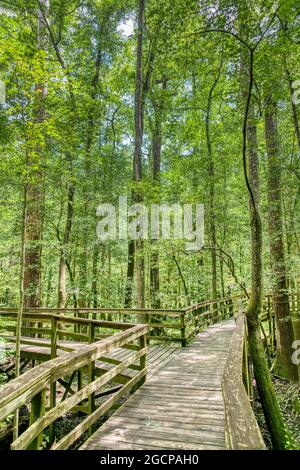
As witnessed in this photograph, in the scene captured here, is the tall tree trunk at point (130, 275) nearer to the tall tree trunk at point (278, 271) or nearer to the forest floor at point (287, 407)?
the tall tree trunk at point (278, 271)

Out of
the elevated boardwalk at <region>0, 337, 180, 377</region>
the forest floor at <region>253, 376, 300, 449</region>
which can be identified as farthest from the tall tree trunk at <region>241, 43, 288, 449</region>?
the elevated boardwalk at <region>0, 337, 180, 377</region>

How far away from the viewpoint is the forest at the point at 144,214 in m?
3.32

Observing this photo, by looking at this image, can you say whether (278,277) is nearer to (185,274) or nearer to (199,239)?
(199,239)

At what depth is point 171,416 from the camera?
130 inches

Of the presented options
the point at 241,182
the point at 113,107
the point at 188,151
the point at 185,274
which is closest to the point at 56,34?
the point at 113,107

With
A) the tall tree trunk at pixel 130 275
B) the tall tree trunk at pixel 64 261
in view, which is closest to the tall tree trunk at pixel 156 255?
the tall tree trunk at pixel 130 275

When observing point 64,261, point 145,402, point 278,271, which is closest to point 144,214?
point 64,261

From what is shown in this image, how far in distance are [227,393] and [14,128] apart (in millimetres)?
5777

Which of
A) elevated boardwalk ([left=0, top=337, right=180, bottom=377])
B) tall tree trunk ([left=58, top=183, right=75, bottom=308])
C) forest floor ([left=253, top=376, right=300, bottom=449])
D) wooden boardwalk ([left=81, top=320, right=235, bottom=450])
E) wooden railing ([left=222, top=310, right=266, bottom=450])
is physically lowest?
forest floor ([left=253, top=376, right=300, bottom=449])

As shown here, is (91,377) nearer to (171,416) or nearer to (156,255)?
(171,416)

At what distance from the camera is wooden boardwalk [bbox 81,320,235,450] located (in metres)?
2.71

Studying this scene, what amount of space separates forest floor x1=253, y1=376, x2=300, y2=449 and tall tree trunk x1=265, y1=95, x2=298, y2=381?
0.64m

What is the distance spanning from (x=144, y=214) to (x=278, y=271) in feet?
18.0

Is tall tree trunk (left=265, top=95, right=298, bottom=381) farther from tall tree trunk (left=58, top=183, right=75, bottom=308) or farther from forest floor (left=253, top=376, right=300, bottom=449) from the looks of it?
tall tree trunk (left=58, top=183, right=75, bottom=308)
